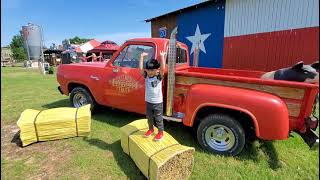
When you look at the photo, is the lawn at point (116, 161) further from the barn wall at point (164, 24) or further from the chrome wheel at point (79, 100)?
the barn wall at point (164, 24)

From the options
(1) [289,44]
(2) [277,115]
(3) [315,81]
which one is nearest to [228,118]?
(2) [277,115]

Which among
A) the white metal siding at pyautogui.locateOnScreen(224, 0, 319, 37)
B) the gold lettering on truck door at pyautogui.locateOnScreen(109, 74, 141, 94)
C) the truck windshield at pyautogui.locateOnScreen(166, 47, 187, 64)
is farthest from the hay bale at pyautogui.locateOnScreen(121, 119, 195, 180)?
the white metal siding at pyautogui.locateOnScreen(224, 0, 319, 37)

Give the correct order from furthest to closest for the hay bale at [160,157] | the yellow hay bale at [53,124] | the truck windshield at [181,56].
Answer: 1. the truck windshield at [181,56]
2. the yellow hay bale at [53,124]
3. the hay bale at [160,157]

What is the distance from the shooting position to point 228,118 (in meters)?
3.63

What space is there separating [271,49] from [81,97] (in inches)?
255

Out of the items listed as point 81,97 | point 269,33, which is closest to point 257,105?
point 81,97

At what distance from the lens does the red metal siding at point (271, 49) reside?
7062mm

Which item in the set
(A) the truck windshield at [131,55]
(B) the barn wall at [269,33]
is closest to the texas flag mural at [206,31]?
(B) the barn wall at [269,33]

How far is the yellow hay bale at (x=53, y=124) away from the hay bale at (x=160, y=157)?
133cm

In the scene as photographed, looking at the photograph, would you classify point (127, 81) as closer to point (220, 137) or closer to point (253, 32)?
point (220, 137)

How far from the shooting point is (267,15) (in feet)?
26.6

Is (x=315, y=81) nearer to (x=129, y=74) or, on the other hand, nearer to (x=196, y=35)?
(x=129, y=74)

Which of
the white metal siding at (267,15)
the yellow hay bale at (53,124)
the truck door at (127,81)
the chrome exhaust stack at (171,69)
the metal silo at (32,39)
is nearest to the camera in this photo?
the chrome exhaust stack at (171,69)

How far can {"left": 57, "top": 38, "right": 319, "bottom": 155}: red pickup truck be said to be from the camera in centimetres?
322
